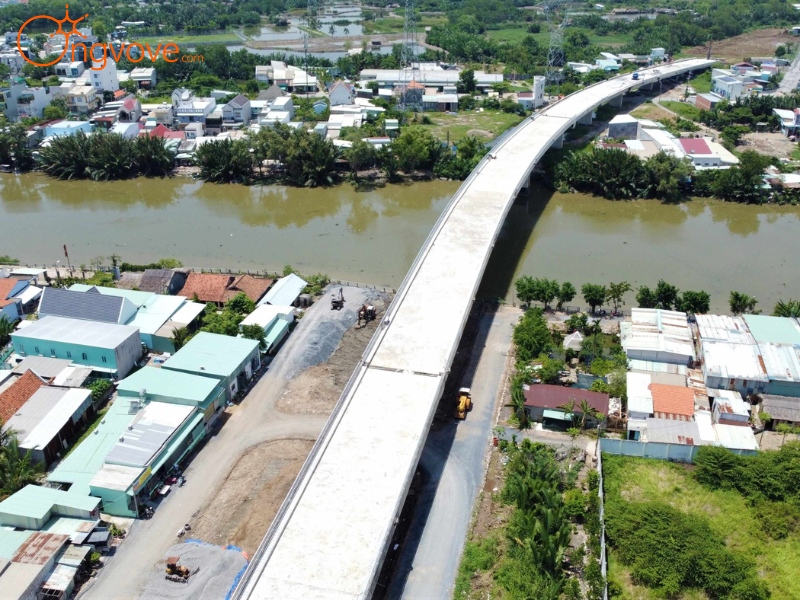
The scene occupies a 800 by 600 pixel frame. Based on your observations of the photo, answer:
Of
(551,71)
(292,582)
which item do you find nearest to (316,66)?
(551,71)

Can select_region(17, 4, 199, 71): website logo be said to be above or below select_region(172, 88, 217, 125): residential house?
above

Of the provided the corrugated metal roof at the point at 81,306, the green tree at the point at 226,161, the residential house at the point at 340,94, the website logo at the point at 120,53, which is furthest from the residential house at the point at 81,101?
the corrugated metal roof at the point at 81,306

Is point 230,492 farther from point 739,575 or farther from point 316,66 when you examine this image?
point 316,66

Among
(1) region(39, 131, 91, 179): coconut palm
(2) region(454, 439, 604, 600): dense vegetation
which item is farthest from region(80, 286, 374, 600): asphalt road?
(1) region(39, 131, 91, 179): coconut palm

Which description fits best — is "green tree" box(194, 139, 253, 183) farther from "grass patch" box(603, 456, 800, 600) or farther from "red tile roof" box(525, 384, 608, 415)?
"grass patch" box(603, 456, 800, 600)

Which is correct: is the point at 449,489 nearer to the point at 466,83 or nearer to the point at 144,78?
the point at 466,83

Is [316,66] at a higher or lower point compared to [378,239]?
higher

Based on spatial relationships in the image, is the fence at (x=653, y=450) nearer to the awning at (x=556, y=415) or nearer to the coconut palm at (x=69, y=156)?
the awning at (x=556, y=415)
